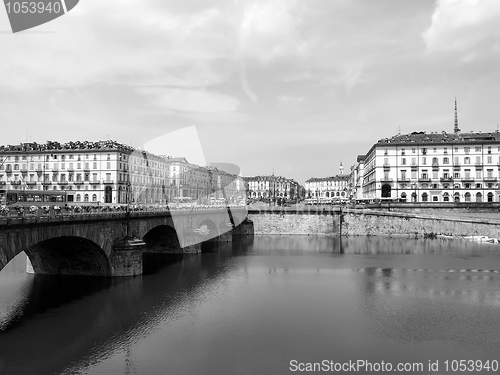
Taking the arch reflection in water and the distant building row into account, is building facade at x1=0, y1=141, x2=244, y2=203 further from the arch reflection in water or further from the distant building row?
the distant building row

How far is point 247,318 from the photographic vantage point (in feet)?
99.3

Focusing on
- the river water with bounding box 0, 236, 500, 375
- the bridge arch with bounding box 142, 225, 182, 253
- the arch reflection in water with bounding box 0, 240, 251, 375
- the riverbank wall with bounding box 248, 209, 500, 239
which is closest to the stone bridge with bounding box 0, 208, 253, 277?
the bridge arch with bounding box 142, 225, 182, 253

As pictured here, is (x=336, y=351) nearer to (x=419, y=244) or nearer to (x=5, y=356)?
(x=5, y=356)

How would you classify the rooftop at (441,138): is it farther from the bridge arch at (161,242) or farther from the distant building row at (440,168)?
the bridge arch at (161,242)

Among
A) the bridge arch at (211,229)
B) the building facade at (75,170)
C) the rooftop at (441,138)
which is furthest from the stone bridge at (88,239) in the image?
the rooftop at (441,138)

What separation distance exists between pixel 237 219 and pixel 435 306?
6225 centimetres

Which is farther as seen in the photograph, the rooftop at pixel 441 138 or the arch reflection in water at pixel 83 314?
the rooftop at pixel 441 138

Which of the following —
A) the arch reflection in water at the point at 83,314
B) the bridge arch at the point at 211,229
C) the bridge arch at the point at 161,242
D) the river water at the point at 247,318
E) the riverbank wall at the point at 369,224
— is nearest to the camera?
the river water at the point at 247,318

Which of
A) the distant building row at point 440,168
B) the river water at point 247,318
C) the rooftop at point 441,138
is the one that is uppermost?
the rooftop at point 441,138

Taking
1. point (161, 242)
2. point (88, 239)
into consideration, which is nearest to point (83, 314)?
point (88, 239)

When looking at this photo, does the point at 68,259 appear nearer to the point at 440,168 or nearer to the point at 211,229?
the point at 211,229

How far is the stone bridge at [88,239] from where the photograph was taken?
92.0ft

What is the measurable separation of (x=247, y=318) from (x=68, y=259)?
22386mm

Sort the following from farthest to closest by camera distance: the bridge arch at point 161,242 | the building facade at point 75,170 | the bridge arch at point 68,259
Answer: the building facade at point 75,170 < the bridge arch at point 161,242 < the bridge arch at point 68,259
